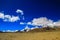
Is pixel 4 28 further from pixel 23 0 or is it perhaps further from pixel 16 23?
pixel 23 0

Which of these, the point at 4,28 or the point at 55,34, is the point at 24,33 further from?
the point at 55,34

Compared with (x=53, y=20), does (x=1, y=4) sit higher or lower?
higher

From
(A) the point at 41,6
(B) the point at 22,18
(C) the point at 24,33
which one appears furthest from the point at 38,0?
(C) the point at 24,33

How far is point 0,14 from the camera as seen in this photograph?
4.25 m

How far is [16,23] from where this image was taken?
4367 millimetres

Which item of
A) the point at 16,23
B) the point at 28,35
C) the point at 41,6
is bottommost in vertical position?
the point at 28,35

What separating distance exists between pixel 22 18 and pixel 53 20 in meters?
0.80

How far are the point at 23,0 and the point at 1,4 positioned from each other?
57 cm

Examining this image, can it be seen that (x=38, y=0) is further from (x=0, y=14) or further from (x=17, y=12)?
(x=0, y=14)

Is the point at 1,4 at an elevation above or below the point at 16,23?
above

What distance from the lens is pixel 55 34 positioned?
446 cm

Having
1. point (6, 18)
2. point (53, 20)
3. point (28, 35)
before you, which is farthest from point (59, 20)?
point (6, 18)

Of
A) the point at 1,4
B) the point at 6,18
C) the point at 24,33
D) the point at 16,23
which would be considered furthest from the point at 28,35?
the point at 1,4

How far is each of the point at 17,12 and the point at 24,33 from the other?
0.56 metres
